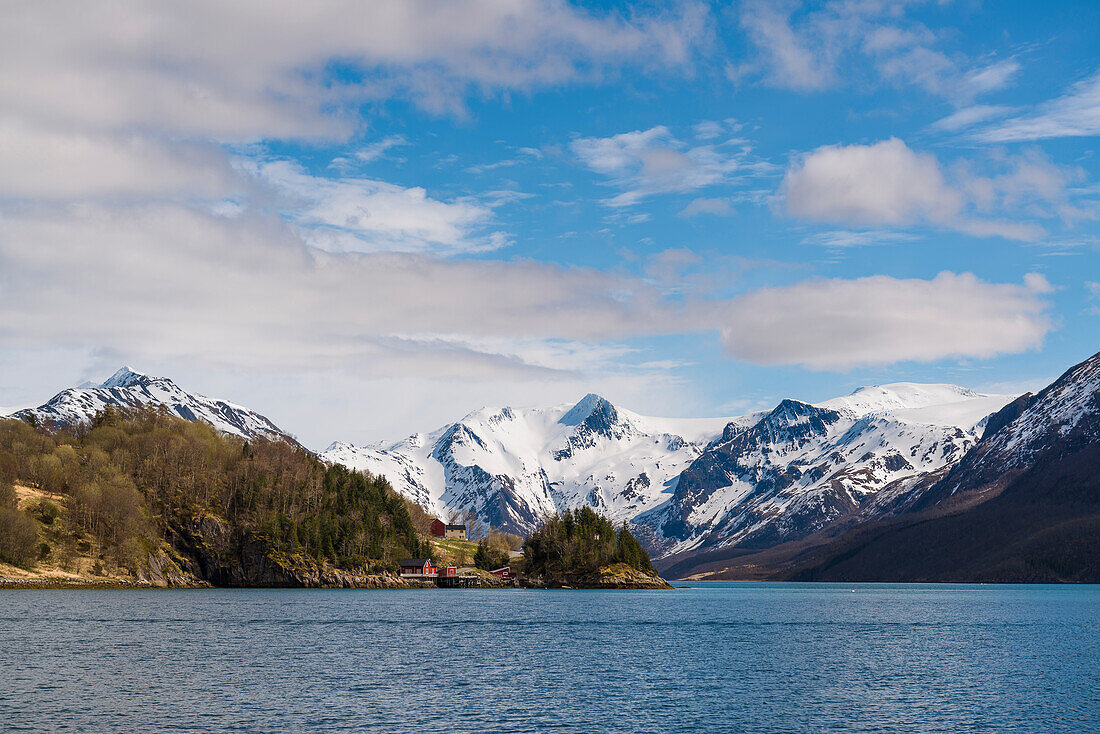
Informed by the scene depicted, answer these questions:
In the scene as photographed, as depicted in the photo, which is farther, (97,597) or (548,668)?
(97,597)

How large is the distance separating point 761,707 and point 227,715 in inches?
1496

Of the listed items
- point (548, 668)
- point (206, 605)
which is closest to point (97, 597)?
point (206, 605)

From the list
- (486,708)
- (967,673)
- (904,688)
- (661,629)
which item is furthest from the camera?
(661,629)

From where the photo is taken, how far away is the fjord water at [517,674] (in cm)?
6400

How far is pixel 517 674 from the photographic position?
86562 mm

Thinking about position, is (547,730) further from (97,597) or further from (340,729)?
(97,597)

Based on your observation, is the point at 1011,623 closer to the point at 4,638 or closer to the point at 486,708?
A: the point at 486,708

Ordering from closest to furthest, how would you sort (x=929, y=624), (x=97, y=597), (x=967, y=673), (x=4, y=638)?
(x=967, y=673)
(x=4, y=638)
(x=929, y=624)
(x=97, y=597)

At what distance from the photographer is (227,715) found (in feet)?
207

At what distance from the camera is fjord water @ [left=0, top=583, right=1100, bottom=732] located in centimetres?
6400

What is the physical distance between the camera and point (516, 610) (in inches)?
7160

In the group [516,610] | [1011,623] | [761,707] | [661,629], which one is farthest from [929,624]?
[761,707]

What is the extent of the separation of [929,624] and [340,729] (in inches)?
5058

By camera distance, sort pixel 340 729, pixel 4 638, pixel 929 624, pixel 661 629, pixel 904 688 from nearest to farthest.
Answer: pixel 340 729 → pixel 904 688 → pixel 4 638 → pixel 661 629 → pixel 929 624
